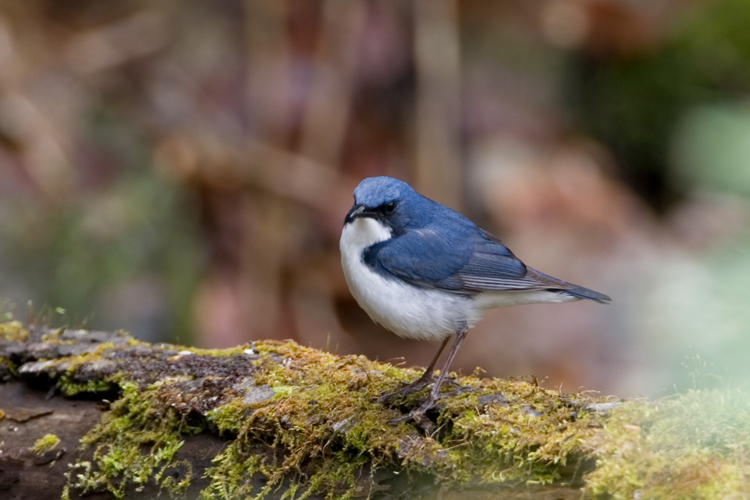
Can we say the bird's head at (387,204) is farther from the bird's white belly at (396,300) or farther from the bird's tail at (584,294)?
the bird's tail at (584,294)

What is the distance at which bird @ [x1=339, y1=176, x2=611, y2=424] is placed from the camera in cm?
352

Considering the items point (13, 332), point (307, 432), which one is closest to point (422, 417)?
point (307, 432)

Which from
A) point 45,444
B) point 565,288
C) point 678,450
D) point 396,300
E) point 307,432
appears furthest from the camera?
point 565,288

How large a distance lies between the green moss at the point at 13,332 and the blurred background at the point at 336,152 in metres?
2.59

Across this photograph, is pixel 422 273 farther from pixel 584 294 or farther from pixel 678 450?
pixel 678 450

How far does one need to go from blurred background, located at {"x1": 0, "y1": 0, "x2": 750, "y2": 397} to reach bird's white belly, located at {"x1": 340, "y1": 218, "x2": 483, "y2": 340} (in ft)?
10.8

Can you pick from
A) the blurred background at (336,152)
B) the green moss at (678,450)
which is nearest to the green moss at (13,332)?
the blurred background at (336,152)

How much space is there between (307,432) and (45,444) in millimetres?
1269

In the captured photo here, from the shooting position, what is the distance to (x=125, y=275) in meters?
6.89

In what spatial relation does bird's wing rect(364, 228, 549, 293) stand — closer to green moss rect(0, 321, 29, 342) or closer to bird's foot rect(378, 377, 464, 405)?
bird's foot rect(378, 377, 464, 405)

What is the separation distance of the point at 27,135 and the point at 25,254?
4.63 feet

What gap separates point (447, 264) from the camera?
3.66 meters

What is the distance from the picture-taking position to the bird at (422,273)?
3.52 m

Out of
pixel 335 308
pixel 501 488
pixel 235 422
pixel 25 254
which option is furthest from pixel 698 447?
pixel 25 254
